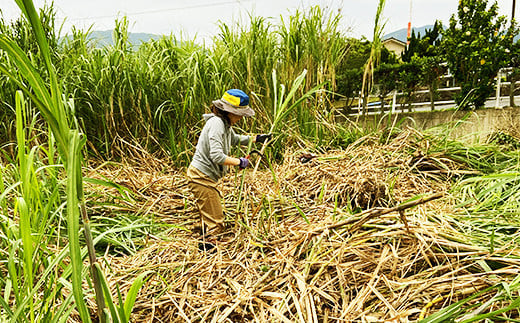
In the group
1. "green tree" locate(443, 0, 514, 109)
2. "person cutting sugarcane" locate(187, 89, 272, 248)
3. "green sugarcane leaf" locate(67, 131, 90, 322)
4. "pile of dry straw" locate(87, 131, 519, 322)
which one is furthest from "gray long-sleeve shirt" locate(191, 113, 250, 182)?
"green tree" locate(443, 0, 514, 109)

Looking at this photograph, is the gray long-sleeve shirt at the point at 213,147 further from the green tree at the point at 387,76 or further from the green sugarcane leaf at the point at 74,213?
the green tree at the point at 387,76

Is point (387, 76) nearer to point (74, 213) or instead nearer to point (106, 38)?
point (106, 38)

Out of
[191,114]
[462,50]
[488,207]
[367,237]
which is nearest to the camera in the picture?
[367,237]

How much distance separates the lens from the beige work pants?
2059mm

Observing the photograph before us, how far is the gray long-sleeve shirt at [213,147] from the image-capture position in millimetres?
2033

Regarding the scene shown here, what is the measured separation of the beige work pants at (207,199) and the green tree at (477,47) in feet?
12.2

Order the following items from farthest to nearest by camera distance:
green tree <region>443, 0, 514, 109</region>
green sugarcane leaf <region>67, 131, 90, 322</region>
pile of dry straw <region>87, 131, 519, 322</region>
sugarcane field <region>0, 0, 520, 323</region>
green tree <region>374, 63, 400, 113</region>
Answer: green tree <region>374, 63, 400, 113</region>, green tree <region>443, 0, 514, 109</region>, pile of dry straw <region>87, 131, 519, 322</region>, sugarcane field <region>0, 0, 520, 323</region>, green sugarcane leaf <region>67, 131, 90, 322</region>

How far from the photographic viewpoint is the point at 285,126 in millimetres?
2938

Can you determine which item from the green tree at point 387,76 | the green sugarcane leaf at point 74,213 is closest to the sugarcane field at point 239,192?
the green sugarcane leaf at point 74,213

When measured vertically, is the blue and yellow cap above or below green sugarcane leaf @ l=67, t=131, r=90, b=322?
above

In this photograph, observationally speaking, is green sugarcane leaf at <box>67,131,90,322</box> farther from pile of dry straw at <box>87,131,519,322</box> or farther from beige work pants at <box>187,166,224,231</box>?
beige work pants at <box>187,166,224,231</box>

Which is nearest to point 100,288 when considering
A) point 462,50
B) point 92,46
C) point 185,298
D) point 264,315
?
point 264,315

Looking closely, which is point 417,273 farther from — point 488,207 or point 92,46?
point 92,46

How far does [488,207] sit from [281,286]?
114 cm
